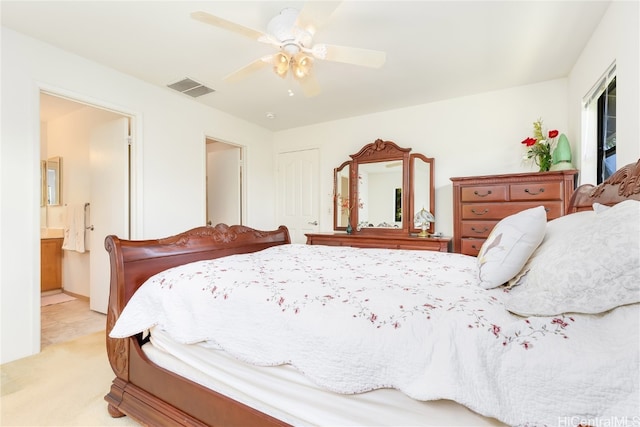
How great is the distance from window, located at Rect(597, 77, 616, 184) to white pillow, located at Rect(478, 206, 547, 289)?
1576mm

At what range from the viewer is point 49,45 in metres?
2.42

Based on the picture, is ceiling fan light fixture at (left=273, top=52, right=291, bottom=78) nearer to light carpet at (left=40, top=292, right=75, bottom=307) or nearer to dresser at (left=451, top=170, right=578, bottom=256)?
dresser at (left=451, top=170, right=578, bottom=256)

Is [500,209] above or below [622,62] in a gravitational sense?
below

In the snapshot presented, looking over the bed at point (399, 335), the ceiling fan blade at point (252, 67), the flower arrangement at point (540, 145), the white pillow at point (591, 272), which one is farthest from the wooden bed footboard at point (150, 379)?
the flower arrangement at point (540, 145)

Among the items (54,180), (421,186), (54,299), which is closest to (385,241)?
(421,186)

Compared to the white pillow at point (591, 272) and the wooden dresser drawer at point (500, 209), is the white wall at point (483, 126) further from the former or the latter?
the white pillow at point (591, 272)

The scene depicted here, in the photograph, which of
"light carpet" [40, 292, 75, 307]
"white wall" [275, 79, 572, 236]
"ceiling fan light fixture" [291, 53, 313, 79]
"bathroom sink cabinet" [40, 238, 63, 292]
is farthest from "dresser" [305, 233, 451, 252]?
"bathroom sink cabinet" [40, 238, 63, 292]

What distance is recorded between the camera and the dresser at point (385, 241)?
3.23 meters

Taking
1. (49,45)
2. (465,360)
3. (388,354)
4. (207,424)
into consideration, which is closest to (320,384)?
(388,354)

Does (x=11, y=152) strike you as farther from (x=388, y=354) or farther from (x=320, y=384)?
(x=388, y=354)

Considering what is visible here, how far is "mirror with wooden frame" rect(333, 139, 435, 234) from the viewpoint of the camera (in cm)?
368

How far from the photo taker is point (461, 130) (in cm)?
350

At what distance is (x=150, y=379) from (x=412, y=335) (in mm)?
1343

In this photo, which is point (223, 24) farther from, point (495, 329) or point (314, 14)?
point (495, 329)
